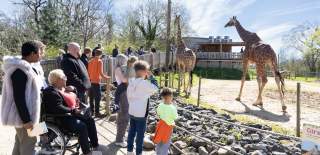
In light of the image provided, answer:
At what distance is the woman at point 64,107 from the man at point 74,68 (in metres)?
1.22

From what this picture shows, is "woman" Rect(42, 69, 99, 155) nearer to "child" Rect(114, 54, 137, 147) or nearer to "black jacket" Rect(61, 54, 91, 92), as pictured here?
"black jacket" Rect(61, 54, 91, 92)

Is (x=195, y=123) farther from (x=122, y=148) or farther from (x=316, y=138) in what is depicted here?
(x=316, y=138)

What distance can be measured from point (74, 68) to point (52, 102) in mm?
1694

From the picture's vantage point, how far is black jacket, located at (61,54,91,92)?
812cm

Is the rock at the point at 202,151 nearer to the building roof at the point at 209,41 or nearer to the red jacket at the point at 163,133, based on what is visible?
the red jacket at the point at 163,133

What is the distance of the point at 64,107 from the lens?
6.65 meters

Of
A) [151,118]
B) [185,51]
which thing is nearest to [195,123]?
[151,118]

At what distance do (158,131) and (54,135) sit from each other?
1.70 metres

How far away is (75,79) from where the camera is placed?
8.23 metres

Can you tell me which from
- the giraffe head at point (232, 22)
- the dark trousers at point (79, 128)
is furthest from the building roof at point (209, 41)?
the dark trousers at point (79, 128)

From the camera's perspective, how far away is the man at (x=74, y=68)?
809 cm

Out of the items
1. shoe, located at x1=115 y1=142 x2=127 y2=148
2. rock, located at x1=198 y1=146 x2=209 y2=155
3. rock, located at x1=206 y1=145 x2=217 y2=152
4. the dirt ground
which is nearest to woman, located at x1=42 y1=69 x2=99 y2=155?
shoe, located at x1=115 y1=142 x2=127 y2=148

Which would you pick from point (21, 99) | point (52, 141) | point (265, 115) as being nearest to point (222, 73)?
point (265, 115)

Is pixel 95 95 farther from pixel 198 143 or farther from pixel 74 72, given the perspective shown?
pixel 198 143
